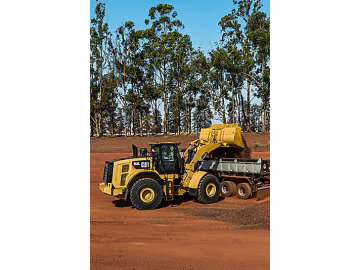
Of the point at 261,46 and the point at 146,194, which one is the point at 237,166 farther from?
the point at 261,46

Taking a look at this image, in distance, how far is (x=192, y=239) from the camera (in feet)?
18.5

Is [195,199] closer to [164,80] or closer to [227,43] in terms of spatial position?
[164,80]

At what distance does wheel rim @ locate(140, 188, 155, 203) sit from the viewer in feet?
28.5

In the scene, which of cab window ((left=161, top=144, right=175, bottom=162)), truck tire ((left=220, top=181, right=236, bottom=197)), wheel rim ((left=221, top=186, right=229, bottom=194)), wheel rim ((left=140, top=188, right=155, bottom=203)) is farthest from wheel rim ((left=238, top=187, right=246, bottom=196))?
wheel rim ((left=140, top=188, right=155, bottom=203))

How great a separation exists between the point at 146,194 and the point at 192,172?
5.67 ft

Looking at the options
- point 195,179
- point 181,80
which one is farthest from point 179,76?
point 195,179

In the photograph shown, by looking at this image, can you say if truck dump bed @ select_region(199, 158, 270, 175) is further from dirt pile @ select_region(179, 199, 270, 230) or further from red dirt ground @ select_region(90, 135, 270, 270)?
red dirt ground @ select_region(90, 135, 270, 270)

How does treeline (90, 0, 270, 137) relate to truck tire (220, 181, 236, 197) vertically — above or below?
above

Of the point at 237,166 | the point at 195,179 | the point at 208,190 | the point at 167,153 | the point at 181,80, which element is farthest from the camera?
the point at 237,166

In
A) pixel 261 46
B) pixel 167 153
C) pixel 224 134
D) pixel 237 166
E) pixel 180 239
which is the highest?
pixel 261 46

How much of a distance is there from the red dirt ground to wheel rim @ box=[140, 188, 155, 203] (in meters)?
0.38

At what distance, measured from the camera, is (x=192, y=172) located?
9688mm
